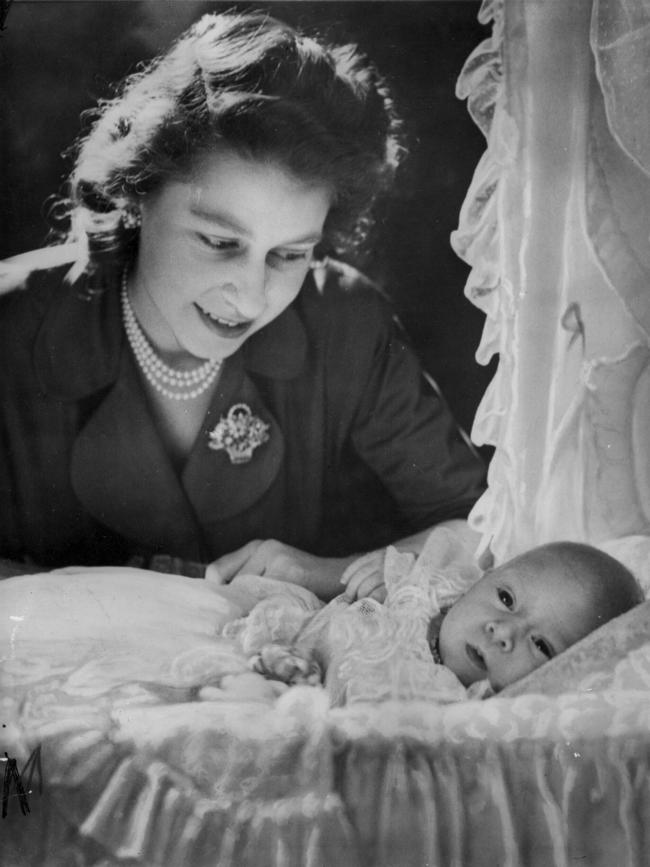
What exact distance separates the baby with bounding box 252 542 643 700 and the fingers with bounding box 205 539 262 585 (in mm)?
189

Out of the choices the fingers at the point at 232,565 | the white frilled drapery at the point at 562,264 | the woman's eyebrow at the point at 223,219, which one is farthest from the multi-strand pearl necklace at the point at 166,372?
the white frilled drapery at the point at 562,264

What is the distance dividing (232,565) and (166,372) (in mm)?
459

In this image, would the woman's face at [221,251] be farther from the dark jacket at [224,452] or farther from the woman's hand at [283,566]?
the woman's hand at [283,566]

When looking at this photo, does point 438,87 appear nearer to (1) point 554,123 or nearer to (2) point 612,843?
(1) point 554,123

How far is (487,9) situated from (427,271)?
608 mm

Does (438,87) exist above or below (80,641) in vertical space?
above

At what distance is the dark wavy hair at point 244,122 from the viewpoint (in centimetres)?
224

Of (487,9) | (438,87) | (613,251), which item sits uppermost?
(487,9)

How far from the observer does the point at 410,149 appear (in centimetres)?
228

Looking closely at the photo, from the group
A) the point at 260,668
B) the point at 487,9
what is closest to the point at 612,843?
the point at 260,668

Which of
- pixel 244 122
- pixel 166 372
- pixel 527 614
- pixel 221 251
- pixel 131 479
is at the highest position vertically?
pixel 244 122

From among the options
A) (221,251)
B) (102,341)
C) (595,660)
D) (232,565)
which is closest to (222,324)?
(221,251)

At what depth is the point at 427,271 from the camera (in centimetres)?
228

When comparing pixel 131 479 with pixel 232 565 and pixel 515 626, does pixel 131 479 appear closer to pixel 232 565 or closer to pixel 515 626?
pixel 232 565
